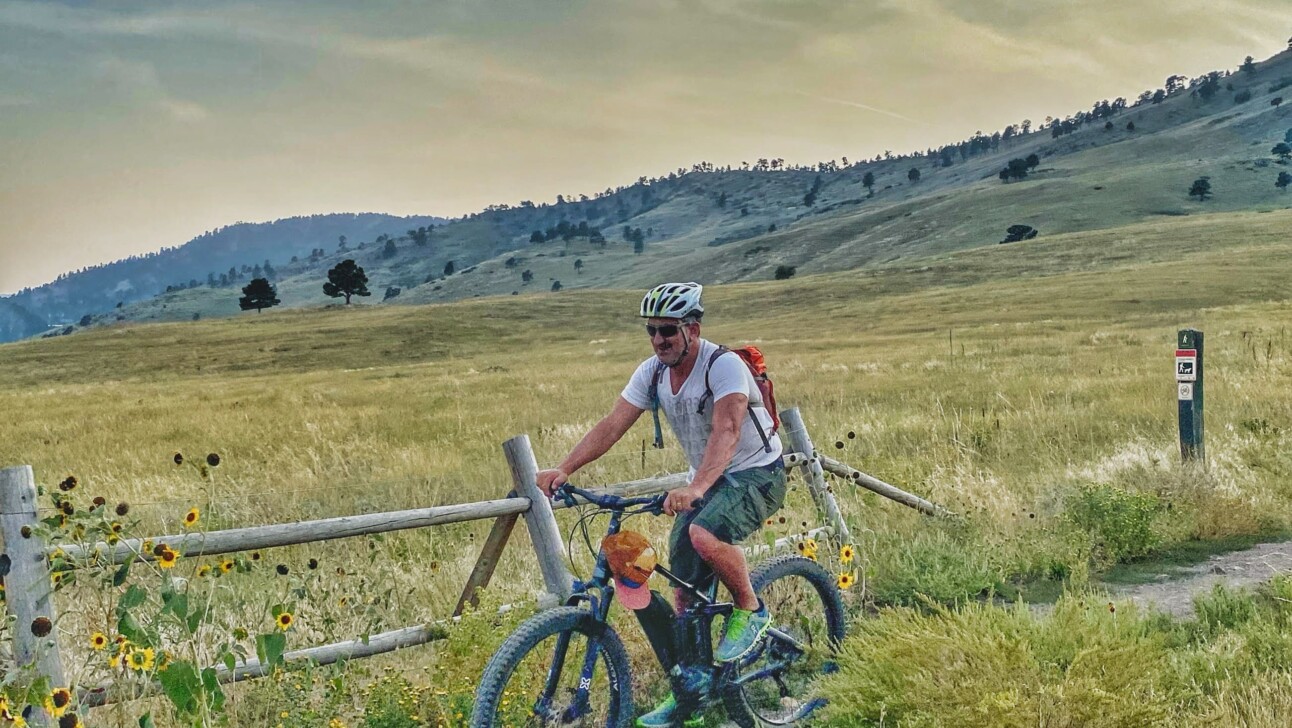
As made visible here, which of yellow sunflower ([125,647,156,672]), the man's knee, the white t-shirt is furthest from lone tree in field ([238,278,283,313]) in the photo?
yellow sunflower ([125,647,156,672])

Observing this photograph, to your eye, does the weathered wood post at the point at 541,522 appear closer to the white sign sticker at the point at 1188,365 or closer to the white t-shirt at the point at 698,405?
the white t-shirt at the point at 698,405

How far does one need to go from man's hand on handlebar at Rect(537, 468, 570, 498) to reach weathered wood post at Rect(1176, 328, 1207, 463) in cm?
864

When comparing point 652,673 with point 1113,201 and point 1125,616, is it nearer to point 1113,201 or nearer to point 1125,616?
point 1125,616

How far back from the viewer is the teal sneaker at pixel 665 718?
16.1 ft

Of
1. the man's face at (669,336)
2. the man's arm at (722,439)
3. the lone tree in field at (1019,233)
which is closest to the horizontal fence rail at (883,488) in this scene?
the man's arm at (722,439)

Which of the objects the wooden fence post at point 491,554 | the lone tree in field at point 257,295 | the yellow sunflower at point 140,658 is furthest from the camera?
the lone tree in field at point 257,295

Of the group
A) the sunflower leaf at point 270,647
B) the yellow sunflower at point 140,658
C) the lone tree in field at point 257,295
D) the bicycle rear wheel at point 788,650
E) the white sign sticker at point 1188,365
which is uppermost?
the lone tree in field at point 257,295

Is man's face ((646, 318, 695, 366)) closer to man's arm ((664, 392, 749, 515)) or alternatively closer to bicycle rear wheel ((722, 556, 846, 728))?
man's arm ((664, 392, 749, 515))

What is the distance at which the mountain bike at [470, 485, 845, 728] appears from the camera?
446 centimetres

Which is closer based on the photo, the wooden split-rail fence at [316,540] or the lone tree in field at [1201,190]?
the wooden split-rail fence at [316,540]

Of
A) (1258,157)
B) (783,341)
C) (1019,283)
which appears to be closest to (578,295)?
(1019,283)

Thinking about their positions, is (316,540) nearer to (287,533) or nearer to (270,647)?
(287,533)

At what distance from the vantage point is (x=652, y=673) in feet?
19.7

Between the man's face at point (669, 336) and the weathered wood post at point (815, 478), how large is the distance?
3083mm
